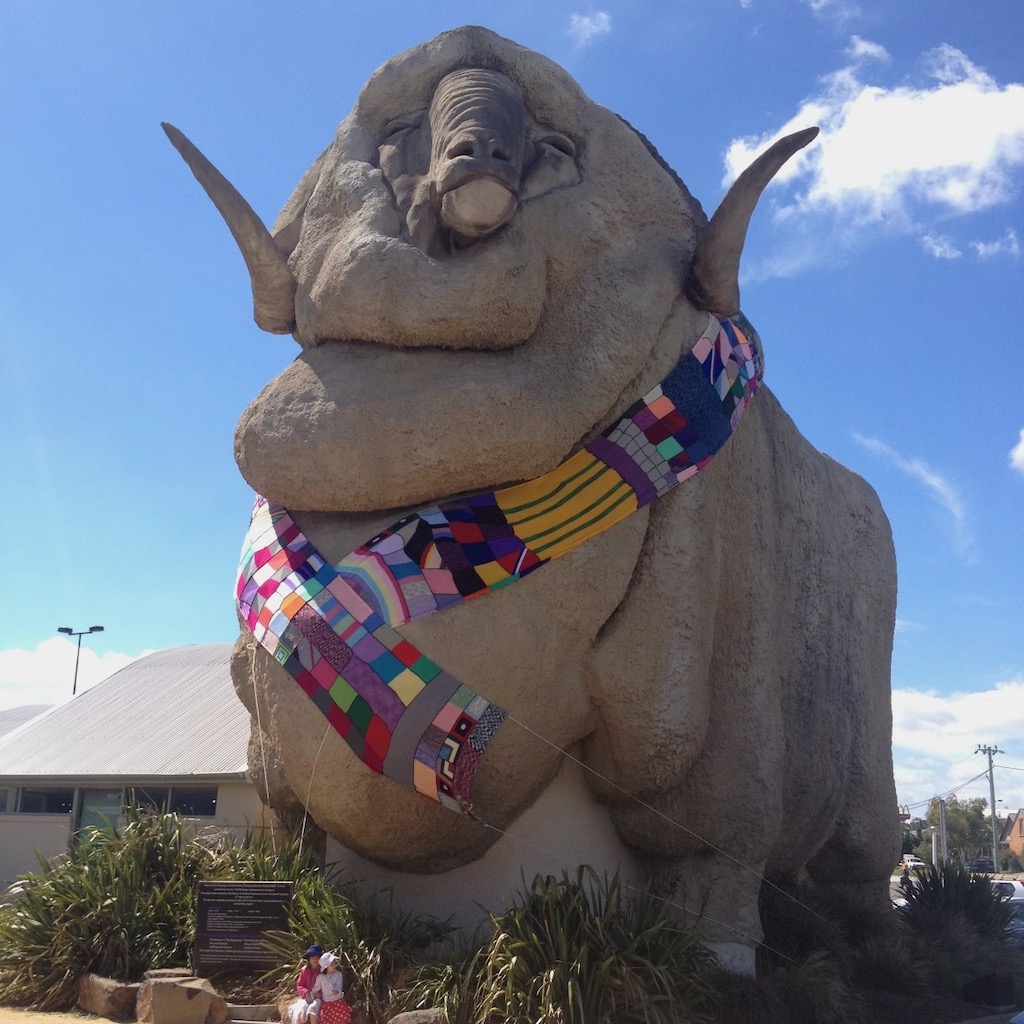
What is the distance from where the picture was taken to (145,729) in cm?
1886

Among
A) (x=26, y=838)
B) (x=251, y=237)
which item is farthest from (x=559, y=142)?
(x=26, y=838)

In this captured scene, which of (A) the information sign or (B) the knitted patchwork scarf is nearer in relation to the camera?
(B) the knitted patchwork scarf

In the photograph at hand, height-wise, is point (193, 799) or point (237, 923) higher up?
point (193, 799)

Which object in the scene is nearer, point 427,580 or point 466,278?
point 427,580

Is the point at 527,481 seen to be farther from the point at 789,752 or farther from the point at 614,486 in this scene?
the point at 789,752

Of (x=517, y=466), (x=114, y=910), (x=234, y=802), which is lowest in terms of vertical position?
(x=114, y=910)

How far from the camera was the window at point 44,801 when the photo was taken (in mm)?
18453

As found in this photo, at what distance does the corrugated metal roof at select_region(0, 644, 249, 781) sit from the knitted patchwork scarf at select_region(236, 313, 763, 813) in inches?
349

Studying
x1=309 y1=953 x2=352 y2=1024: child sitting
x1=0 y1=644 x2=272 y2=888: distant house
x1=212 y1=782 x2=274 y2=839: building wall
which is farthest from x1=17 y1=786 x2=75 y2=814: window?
x1=309 y1=953 x2=352 y2=1024: child sitting

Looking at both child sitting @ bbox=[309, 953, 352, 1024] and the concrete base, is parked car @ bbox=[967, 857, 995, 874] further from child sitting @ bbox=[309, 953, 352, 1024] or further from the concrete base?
child sitting @ bbox=[309, 953, 352, 1024]

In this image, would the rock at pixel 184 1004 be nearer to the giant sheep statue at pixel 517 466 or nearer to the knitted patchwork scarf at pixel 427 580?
the giant sheep statue at pixel 517 466

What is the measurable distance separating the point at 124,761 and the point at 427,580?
1239 cm

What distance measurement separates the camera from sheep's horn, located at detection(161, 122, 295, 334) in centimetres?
791

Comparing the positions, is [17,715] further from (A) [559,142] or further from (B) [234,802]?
(A) [559,142]
